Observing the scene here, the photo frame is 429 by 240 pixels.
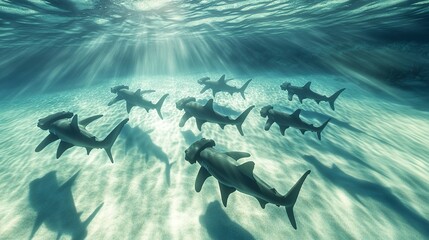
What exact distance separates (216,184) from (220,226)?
1601 mm

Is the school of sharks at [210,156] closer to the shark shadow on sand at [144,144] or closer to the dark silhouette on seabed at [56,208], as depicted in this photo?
the dark silhouette on seabed at [56,208]

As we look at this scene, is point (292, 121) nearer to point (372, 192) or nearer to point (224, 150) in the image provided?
point (224, 150)

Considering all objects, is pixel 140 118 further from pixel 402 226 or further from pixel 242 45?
pixel 242 45

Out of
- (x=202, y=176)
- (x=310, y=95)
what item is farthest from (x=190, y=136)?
(x=310, y=95)

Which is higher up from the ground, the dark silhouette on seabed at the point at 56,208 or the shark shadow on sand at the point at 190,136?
the dark silhouette on seabed at the point at 56,208

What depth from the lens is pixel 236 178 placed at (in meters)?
4.43

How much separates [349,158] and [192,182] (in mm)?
6136

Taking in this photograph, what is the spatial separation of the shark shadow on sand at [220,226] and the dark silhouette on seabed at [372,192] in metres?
3.63

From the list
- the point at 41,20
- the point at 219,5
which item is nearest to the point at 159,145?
the point at 219,5

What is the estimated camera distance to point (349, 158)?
8.01 meters

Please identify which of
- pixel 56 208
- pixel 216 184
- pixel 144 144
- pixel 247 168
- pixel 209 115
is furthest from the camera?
pixel 144 144

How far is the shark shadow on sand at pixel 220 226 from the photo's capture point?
15.5ft

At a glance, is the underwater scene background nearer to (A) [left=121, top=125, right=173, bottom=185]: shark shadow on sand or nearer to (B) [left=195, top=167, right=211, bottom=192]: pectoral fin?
(A) [left=121, top=125, right=173, bottom=185]: shark shadow on sand

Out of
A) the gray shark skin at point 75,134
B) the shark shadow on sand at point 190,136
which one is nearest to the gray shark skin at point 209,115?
the shark shadow on sand at point 190,136
